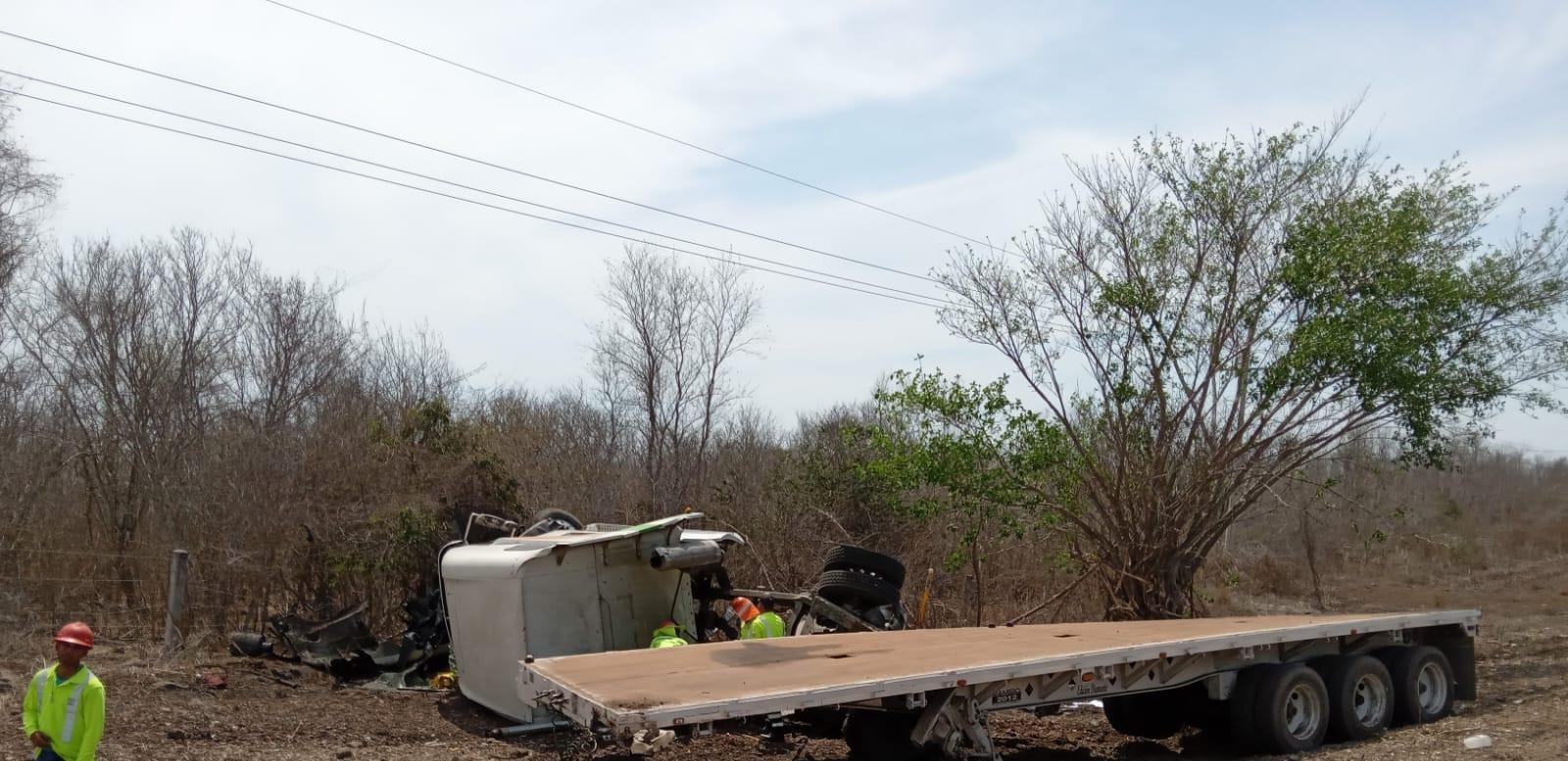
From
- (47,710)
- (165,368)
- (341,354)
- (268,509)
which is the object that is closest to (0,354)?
(165,368)

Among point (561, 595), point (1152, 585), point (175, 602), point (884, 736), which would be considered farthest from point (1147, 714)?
point (175, 602)

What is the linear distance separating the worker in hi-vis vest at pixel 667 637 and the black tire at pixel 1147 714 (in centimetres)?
363

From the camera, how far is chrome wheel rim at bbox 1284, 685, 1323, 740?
9.71 metres

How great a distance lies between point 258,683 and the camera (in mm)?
11328

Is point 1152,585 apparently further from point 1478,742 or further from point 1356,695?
point 1478,742

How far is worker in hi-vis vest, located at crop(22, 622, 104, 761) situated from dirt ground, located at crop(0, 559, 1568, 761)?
252 centimetres

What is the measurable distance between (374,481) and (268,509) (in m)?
1.34

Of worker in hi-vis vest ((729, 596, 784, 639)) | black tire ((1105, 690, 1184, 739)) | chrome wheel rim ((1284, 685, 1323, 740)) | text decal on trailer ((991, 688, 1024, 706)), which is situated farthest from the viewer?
worker in hi-vis vest ((729, 596, 784, 639))

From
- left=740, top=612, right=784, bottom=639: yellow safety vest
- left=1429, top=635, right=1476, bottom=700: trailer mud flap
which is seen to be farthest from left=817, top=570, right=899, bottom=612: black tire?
left=1429, top=635, right=1476, bottom=700: trailer mud flap

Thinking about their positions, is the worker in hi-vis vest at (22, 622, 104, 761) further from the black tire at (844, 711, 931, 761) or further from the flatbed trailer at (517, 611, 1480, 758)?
the black tire at (844, 711, 931, 761)

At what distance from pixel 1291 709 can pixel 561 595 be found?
6.14 m

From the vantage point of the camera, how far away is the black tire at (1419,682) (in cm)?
1080

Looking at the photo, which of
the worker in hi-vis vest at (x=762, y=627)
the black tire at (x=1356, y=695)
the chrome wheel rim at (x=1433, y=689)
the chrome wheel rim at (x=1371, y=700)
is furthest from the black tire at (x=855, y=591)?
the chrome wheel rim at (x=1433, y=689)

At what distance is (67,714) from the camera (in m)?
6.24
